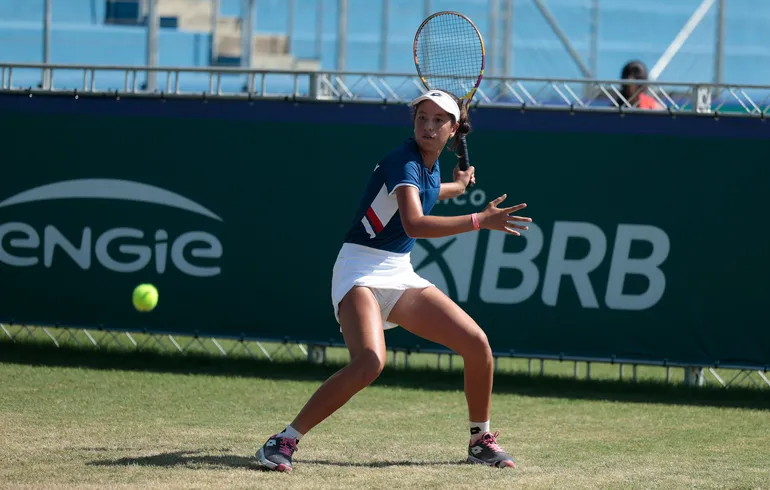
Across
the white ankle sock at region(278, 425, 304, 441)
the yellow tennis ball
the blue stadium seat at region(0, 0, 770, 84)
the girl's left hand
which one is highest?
the blue stadium seat at region(0, 0, 770, 84)

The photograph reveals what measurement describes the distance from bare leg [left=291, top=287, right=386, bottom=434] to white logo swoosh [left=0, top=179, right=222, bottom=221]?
3.87 meters

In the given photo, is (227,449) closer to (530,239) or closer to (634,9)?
(530,239)

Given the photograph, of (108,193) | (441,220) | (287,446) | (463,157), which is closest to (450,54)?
(463,157)

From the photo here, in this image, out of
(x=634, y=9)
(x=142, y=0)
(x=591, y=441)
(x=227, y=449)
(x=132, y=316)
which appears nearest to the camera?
(x=227, y=449)

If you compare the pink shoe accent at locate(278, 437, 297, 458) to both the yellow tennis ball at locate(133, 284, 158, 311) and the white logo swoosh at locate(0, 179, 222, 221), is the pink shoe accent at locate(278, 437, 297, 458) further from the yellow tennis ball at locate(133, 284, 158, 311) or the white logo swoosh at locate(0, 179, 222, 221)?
the white logo swoosh at locate(0, 179, 222, 221)

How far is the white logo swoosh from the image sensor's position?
9203 mm

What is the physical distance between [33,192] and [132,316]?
136 cm

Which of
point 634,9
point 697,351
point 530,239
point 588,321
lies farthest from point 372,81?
point 634,9

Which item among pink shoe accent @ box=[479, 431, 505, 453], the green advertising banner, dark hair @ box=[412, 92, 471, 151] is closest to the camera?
pink shoe accent @ box=[479, 431, 505, 453]

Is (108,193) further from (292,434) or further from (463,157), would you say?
(292,434)

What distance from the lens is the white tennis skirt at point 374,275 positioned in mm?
5590

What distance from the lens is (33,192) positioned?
370 inches

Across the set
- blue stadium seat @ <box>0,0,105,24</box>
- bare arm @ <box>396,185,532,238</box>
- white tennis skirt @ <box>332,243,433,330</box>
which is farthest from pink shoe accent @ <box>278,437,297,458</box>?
blue stadium seat @ <box>0,0,105,24</box>

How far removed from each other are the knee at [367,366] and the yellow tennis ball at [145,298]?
4.05 metres
